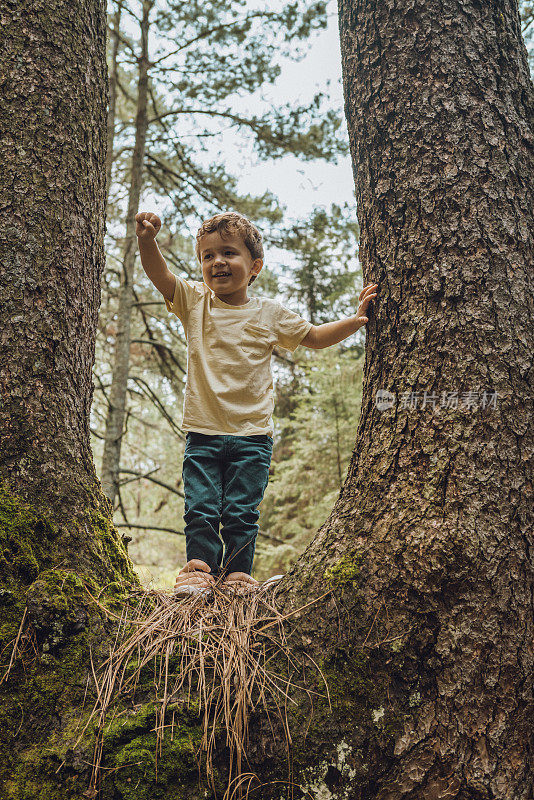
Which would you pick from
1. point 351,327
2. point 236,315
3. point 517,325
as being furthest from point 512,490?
point 236,315

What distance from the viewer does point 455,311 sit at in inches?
62.2

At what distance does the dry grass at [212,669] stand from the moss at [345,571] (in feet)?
0.35

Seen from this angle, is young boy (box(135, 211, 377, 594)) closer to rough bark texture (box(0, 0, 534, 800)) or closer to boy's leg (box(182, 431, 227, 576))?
boy's leg (box(182, 431, 227, 576))

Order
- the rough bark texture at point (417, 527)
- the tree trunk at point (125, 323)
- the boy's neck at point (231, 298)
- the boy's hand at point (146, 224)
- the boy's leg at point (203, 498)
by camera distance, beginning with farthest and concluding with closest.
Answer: the tree trunk at point (125, 323)
the boy's neck at point (231, 298)
the boy's leg at point (203, 498)
the boy's hand at point (146, 224)
the rough bark texture at point (417, 527)

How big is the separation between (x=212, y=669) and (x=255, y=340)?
5.49ft

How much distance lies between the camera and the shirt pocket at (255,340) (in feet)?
9.04

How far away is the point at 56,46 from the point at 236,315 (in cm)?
137

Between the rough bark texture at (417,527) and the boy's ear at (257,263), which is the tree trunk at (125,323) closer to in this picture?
the boy's ear at (257,263)

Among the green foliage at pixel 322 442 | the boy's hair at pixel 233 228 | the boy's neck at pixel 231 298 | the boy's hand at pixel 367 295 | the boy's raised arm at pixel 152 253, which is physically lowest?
the green foliage at pixel 322 442

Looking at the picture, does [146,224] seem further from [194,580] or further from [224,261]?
[194,580]

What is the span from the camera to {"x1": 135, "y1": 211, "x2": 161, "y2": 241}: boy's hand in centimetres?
218

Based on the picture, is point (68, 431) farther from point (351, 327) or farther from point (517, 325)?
point (517, 325)

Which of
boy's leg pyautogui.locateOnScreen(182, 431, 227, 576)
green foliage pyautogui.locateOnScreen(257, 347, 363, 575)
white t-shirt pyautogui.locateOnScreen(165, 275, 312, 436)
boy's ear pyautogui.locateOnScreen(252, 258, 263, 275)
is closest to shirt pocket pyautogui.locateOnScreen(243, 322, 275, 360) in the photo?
white t-shirt pyautogui.locateOnScreen(165, 275, 312, 436)

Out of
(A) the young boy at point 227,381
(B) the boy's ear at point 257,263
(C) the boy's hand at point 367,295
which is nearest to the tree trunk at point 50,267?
(A) the young boy at point 227,381
